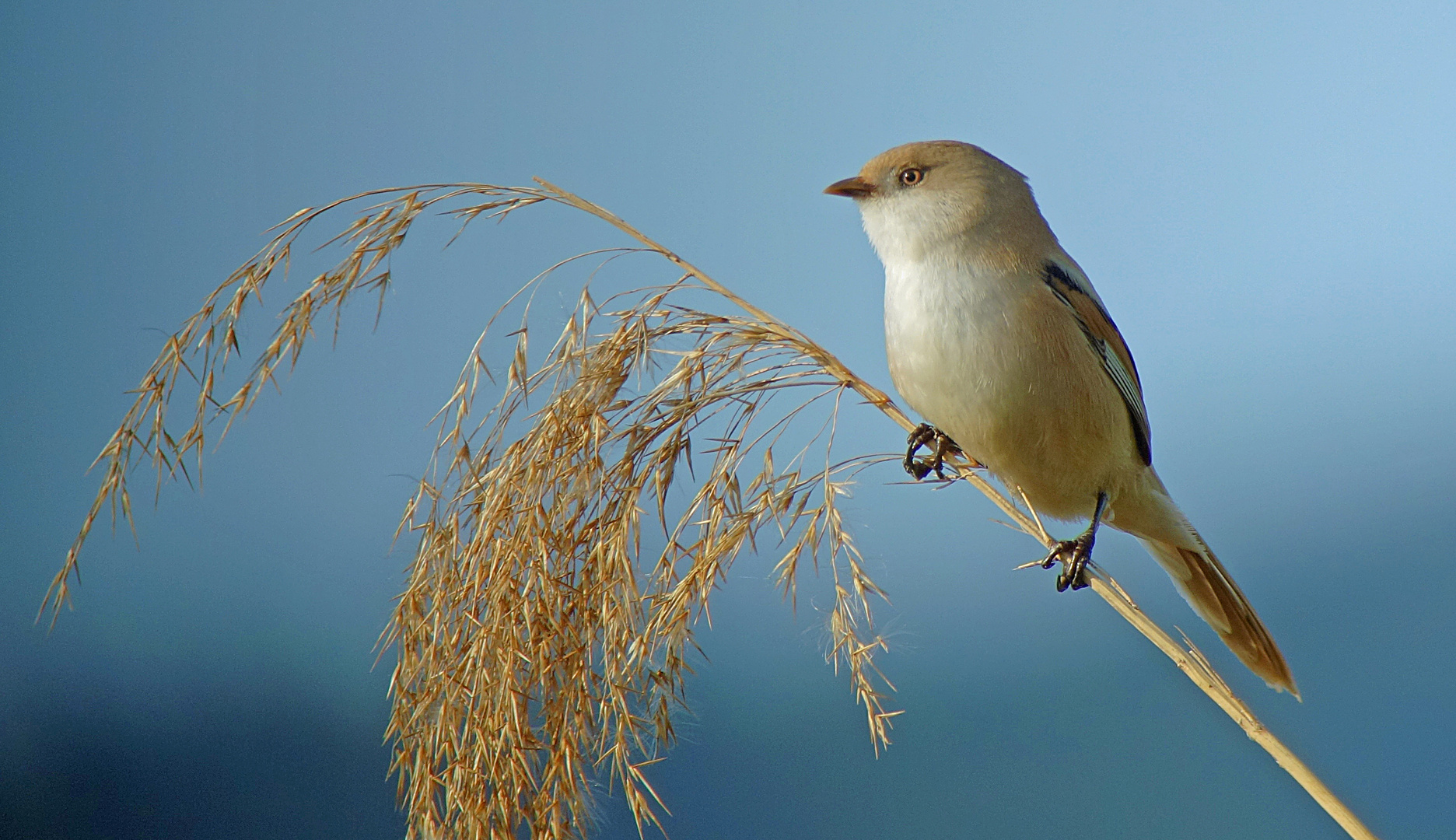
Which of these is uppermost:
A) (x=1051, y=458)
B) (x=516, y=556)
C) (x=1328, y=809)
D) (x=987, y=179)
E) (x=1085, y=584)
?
(x=987, y=179)

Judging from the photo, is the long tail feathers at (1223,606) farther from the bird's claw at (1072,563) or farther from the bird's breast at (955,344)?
the bird's breast at (955,344)

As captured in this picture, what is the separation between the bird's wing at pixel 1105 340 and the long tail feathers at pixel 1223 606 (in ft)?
0.53

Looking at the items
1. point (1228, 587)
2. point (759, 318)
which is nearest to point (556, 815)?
point (759, 318)

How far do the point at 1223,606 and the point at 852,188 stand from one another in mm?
829

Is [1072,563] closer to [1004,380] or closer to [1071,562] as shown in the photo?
[1071,562]

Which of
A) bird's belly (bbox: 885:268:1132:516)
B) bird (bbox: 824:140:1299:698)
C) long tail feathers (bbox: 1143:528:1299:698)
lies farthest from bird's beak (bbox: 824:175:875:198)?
long tail feathers (bbox: 1143:528:1299:698)

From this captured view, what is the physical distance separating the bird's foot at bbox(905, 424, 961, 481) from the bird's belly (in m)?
0.05

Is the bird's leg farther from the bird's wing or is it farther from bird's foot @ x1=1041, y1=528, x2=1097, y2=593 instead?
the bird's wing

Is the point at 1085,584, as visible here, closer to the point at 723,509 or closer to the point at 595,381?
the point at 723,509

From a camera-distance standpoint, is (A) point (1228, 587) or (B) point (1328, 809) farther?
(A) point (1228, 587)

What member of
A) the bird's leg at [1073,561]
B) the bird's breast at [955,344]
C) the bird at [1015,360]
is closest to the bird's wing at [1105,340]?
the bird at [1015,360]

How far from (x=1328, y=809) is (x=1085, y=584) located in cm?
38

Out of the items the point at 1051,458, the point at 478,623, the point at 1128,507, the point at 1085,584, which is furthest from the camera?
the point at 1128,507

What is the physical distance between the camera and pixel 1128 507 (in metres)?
1.49
